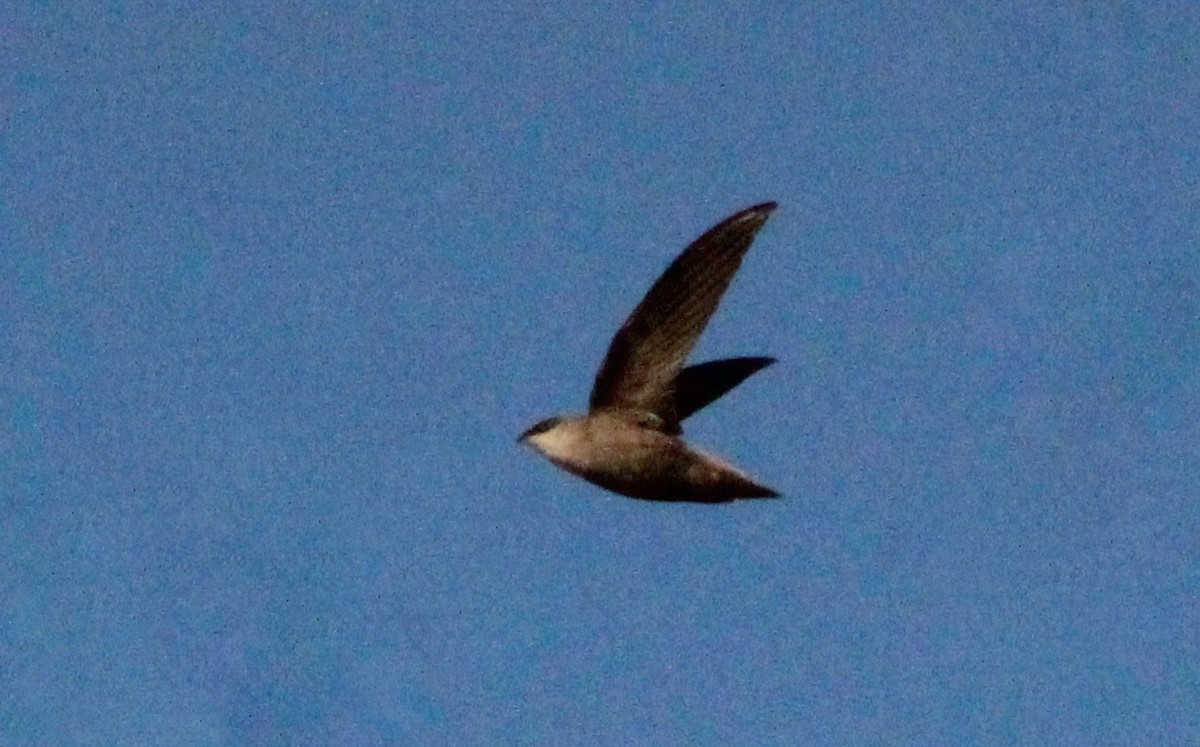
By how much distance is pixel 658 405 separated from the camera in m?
10.8

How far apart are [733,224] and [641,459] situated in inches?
52.6

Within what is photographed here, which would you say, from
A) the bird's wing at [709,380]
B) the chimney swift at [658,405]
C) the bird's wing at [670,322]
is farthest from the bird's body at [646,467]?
the bird's wing at [709,380]

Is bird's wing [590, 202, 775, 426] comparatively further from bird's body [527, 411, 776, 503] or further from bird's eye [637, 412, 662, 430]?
bird's body [527, 411, 776, 503]

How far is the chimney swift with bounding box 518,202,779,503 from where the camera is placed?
10.3 m

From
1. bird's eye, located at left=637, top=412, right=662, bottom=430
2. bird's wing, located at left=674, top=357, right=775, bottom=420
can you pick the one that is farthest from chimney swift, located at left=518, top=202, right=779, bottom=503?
bird's wing, located at left=674, top=357, right=775, bottom=420

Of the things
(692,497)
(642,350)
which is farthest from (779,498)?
(642,350)

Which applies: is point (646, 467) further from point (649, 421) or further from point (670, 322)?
point (670, 322)

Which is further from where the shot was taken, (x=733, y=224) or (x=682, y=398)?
(x=682, y=398)

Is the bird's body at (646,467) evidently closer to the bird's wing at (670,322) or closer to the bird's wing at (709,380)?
the bird's wing at (670,322)

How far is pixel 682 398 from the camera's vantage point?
37.6ft

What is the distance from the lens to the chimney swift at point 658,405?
33.9 feet

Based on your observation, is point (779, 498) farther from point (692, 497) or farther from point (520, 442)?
point (520, 442)

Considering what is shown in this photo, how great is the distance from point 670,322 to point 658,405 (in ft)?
1.64

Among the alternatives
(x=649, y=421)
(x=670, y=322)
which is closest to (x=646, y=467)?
(x=649, y=421)
